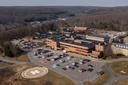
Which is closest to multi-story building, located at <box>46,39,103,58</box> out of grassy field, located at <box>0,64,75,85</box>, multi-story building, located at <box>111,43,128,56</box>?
multi-story building, located at <box>111,43,128,56</box>

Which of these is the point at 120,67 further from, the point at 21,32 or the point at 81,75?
the point at 21,32

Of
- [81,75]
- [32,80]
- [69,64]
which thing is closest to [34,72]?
[32,80]

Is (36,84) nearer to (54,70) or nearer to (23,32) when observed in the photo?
(54,70)

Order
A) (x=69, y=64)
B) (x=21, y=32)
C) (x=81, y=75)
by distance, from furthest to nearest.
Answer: (x=21, y=32) → (x=69, y=64) → (x=81, y=75)

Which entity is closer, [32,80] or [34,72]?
[32,80]

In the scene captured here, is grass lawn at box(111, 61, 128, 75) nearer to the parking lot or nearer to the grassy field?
the parking lot

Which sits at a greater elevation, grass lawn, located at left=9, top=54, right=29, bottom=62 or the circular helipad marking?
the circular helipad marking
